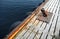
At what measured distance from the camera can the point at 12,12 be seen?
12586 mm

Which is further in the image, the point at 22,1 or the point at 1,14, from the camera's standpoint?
the point at 22,1

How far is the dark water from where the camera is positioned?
9.62 meters

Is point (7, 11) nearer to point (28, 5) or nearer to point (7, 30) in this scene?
point (28, 5)

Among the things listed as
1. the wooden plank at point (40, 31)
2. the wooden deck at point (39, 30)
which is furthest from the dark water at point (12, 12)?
the wooden plank at point (40, 31)

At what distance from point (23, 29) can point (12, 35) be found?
90 cm

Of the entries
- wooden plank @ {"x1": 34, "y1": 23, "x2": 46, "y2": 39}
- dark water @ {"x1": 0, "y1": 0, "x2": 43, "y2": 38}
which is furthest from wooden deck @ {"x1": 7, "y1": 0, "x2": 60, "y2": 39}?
dark water @ {"x1": 0, "y1": 0, "x2": 43, "y2": 38}

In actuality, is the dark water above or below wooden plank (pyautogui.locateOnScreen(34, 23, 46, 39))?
below

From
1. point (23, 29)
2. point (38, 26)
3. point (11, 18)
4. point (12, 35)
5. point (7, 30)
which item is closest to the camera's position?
point (12, 35)

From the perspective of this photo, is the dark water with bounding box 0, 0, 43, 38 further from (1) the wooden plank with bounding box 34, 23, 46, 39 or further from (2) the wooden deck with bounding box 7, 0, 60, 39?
(1) the wooden plank with bounding box 34, 23, 46, 39

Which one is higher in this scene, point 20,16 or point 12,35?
point 12,35

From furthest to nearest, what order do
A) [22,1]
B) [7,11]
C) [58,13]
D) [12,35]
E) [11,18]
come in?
[22,1] < [7,11] < [11,18] < [58,13] < [12,35]

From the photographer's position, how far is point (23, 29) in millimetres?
6906

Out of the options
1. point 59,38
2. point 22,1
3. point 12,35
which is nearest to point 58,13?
point 59,38

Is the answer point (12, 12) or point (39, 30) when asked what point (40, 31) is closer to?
point (39, 30)
